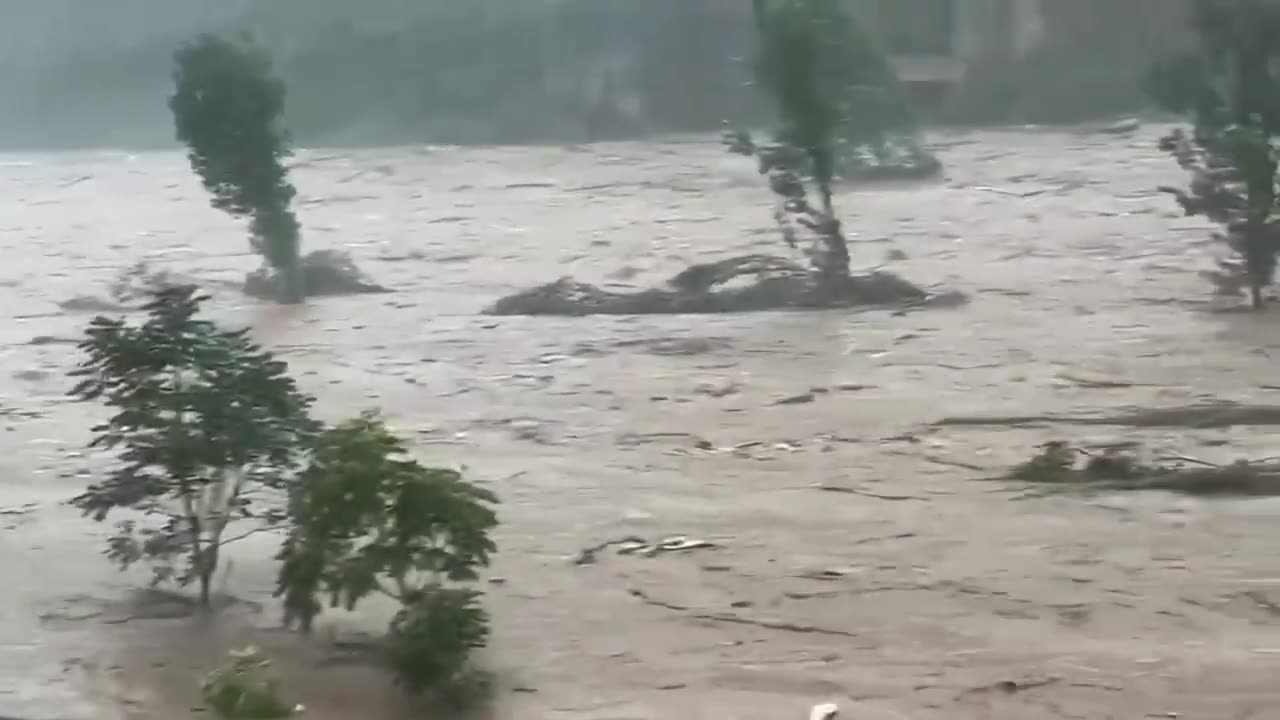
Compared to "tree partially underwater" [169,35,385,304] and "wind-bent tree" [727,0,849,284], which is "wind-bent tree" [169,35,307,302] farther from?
"wind-bent tree" [727,0,849,284]

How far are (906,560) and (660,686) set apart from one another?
0.32 metres

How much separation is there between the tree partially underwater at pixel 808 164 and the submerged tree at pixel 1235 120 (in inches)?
13.1

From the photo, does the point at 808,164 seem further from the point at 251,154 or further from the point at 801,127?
the point at 251,154

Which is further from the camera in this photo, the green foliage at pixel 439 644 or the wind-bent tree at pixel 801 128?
the wind-bent tree at pixel 801 128

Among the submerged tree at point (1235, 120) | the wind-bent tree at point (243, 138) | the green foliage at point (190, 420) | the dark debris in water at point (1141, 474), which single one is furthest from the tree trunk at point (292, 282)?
the submerged tree at point (1235, 120)

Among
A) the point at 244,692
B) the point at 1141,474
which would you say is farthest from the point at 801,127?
the point at 244,692

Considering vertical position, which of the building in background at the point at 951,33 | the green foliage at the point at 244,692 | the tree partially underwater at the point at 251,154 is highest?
the building in background at the point at 951,33

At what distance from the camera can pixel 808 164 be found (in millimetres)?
2020

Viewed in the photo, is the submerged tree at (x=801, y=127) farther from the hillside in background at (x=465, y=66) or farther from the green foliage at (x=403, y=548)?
the green foliage at (x=403, y=548)

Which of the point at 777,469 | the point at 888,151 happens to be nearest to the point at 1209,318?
the point at 888,151

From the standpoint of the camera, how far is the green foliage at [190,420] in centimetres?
147

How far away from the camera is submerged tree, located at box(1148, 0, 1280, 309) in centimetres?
188

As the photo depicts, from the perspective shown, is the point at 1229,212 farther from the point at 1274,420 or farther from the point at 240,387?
the point at 240,387

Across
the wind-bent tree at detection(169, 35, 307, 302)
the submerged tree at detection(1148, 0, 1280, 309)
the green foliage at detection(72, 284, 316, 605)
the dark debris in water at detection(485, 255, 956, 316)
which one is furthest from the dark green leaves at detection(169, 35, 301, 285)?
the submerged tree at detection(1148, 0, 1280, 309)
